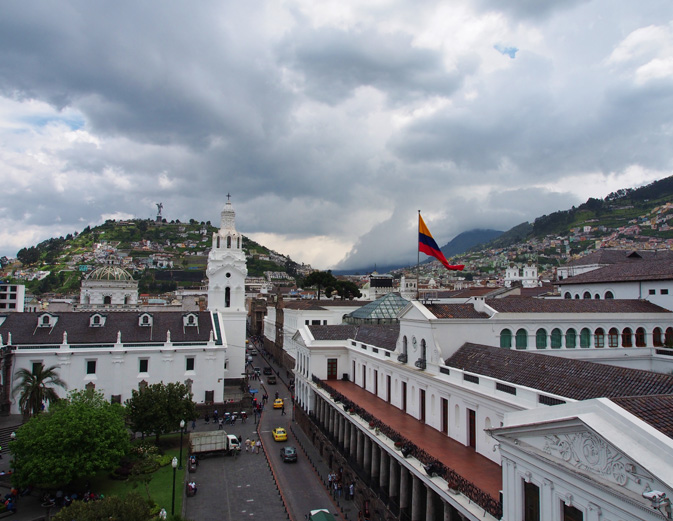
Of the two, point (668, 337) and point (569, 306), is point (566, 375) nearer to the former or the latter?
point (569, 306)

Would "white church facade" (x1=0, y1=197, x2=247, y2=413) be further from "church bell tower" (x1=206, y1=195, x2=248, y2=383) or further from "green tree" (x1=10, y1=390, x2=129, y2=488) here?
"green tree" (x1=10, y1=390, x2=129, y2=488)

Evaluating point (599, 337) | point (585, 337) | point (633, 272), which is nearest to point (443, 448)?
point (585, 337)

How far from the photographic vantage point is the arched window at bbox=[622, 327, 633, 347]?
3347 centimetres

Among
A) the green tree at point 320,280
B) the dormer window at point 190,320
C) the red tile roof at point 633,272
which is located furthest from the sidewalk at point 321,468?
the green tree at point 320,280

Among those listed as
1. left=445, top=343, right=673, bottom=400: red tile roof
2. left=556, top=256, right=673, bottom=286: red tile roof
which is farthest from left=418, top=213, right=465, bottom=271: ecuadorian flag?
left=556, top=256, right=673, bottom=286: red tile roof

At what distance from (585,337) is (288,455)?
70.1ft

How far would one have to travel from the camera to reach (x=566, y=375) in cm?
1820

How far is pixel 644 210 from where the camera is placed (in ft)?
594

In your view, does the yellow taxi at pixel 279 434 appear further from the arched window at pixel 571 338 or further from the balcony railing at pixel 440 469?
the arched window at pixel 571 338

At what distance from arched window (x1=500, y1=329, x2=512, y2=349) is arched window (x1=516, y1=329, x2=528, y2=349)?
0.54m

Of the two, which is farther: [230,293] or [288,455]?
[230,293]

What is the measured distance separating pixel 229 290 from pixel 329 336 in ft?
61.8

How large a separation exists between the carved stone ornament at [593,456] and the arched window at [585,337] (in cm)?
2254

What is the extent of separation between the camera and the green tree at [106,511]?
16.3 meters
